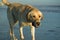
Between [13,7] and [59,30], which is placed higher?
[13,7]

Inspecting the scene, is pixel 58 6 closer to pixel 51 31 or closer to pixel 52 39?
pixel 51 31

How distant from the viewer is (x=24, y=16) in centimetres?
775

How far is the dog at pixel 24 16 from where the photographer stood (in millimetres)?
7281

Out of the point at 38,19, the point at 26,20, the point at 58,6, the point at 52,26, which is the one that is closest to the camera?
the point at 38,19

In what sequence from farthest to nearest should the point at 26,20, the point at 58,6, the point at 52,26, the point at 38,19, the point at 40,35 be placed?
the point at 58,6 → the point at 52,26 → the point at 40,35 → the point at 26,20 → the point at 38,19

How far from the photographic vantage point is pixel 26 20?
25.4 feet

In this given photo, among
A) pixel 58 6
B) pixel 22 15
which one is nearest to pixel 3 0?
pixel 22 15

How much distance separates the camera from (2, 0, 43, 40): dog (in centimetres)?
728

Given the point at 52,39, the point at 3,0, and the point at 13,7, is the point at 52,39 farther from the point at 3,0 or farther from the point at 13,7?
the point at 3,0

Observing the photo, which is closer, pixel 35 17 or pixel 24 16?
pixel 35 17

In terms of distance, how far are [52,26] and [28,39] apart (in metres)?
2.41

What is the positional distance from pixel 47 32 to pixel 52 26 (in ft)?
3.83

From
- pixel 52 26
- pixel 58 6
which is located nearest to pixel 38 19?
pixel 52 26

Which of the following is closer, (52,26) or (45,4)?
(52,26)
